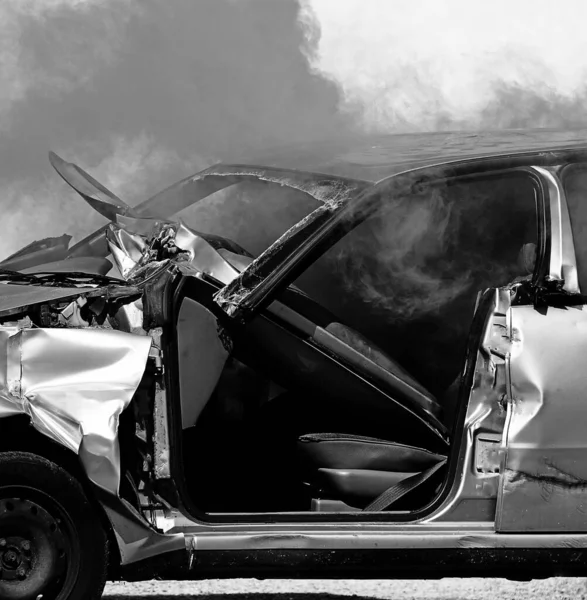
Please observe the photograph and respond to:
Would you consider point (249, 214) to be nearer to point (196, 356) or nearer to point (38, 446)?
point (196, 356)

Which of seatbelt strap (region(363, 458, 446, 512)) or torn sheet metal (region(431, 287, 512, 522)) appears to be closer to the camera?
torn sheet metal (region(431, 287, 512, 522))

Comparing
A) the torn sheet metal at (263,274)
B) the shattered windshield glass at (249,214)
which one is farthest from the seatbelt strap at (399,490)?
the shattered windshield glass at (249,214)

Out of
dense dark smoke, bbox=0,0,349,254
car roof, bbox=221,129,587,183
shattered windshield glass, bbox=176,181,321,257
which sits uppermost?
dense dark smoke, bbox=0,0,349,254

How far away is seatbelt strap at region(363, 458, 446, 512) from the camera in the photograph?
12.2ft

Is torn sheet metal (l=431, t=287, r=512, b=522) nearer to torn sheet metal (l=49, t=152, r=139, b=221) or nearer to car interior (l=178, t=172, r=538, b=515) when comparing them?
car interior (l=178, t=172, r=538, b=515)

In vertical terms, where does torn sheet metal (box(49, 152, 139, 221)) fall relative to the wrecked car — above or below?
above

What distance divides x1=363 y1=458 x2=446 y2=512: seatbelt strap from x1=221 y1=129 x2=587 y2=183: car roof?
979 millimetres

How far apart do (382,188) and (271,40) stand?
550 cm

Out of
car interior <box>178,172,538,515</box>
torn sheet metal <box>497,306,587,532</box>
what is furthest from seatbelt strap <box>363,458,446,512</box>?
torn sheet metal <box>497,306,587,532</box>

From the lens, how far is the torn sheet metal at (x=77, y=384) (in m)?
3.27

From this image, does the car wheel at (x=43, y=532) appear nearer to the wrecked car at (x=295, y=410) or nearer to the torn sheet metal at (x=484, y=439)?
the wrecked car at (x=295, y=410)

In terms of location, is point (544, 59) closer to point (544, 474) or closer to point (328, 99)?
point (328, 99)

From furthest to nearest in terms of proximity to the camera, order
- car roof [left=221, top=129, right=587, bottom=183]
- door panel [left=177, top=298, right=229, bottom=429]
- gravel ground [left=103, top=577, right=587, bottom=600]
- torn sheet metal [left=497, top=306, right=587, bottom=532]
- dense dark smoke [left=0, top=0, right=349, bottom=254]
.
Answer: dense dark smoke [left=0, top=0, right=349, bottom=254] → gravel ground [left=103, top=577, right=587, bottom=600] → car roof [left=221, top=129, right=587, bottom=183] → door panel [left=177, top=298, right=229, bottom=429] → torn sheet metal [left=497, top=306, right=587, bottom=532]

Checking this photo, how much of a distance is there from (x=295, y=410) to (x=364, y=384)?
371mm
